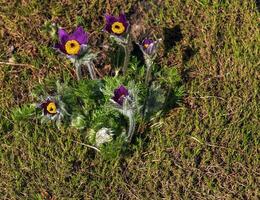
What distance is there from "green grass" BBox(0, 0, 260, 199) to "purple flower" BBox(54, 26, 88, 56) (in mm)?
320

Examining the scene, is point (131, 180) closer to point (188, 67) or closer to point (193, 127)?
point (193, 127)

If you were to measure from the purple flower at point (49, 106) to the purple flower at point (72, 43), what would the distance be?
231 mm

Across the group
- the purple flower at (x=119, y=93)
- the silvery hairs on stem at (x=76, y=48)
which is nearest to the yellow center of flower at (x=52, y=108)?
the silvery hairs on stem at (x=76, y=48)

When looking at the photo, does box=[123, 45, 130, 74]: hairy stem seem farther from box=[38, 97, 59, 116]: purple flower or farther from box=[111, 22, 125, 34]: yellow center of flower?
box=[38, 97, 59, 116]: purple flower

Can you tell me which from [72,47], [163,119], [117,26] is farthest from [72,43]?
[163,119]

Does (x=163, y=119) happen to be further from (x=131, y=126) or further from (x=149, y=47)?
(x=149, y=47)

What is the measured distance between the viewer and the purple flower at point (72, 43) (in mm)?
2500

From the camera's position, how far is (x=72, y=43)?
99.7 inches

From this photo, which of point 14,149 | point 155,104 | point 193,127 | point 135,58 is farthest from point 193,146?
point 14,149

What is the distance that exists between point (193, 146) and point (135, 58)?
0.51 metres

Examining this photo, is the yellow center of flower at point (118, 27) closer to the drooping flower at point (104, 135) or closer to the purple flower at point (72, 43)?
the purple flower at point (72, 43)

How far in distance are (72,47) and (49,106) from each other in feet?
0.93

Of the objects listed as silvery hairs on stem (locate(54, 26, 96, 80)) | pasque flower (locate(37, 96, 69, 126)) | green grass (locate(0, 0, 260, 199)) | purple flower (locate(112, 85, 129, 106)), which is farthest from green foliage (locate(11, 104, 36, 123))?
purple flower (locate(112, 85, 129, 106))

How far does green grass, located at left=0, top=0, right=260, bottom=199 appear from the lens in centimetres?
266
